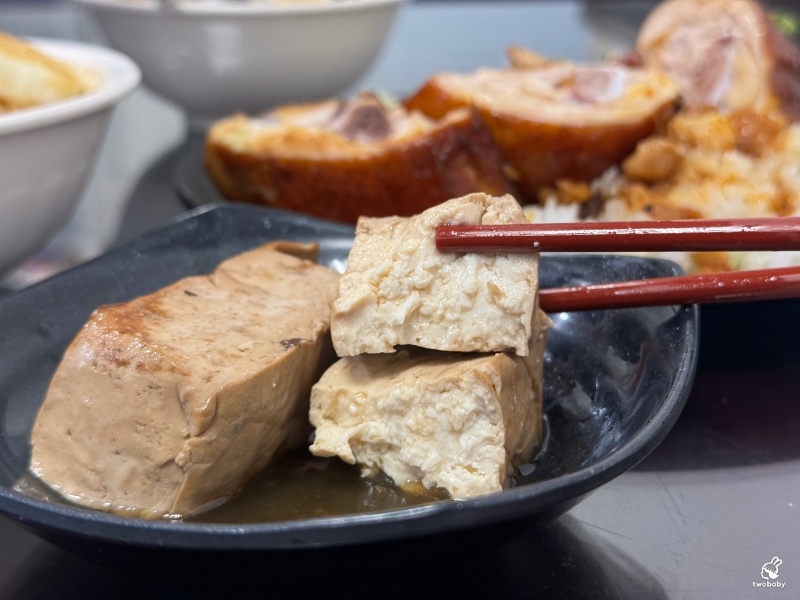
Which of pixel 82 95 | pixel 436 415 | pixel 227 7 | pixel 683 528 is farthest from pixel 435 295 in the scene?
pixel 227 7

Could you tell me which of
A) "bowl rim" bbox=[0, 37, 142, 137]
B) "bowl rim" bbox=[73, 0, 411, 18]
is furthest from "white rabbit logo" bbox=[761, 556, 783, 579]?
"bowl rim" bbox=[73, 0, 411, 18]

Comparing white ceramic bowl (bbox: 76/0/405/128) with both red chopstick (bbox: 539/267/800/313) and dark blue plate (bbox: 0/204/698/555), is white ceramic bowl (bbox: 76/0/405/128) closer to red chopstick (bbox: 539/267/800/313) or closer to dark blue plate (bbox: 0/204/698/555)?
dark blue plate (bbox: 0/204/698/555)

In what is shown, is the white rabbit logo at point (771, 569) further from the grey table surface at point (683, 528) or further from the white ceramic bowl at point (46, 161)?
the white ceramic bowl at point (46, 161)

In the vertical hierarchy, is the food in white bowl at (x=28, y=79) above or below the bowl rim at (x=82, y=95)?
above

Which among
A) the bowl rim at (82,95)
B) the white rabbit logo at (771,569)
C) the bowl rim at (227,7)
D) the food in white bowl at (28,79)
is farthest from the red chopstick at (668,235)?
the bowl rim at (227,7)

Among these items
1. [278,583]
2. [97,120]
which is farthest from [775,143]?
[278,583]

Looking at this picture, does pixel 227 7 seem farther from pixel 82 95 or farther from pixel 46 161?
pixel 46 161
